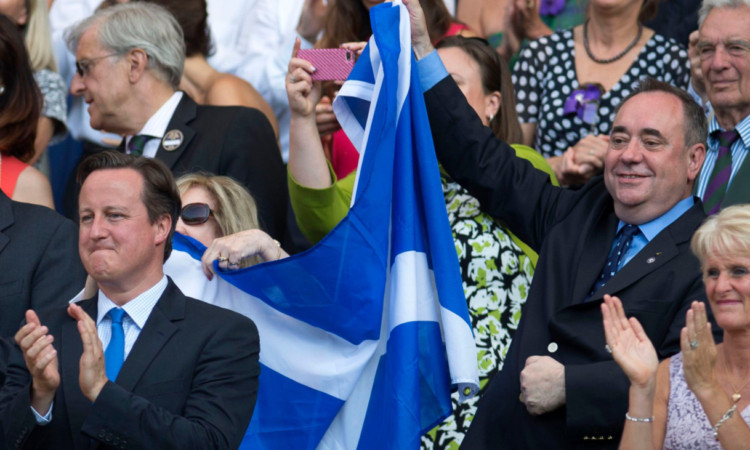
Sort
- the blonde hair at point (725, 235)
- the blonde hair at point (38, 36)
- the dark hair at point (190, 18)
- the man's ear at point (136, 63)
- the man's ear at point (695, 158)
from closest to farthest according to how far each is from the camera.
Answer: the blonde hair at point (725, 235)
the man's ear at point (695, 158)
the man's ear at point (136, 63)
the dark hair at point (190, 18)
the blonde hair at point (38, 36)

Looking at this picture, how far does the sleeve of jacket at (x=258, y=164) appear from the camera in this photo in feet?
20.3

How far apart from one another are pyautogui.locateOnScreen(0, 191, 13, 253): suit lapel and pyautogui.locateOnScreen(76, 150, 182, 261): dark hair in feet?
2.14

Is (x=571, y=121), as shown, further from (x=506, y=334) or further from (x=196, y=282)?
(x=196, y=282)

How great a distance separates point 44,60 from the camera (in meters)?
7.32

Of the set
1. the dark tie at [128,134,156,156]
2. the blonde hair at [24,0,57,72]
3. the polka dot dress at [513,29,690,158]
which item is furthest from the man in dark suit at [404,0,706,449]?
the blonde hair at [24,0,57,72]

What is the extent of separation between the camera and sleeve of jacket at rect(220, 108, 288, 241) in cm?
618

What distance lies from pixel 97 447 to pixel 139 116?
→ 2.52 metres

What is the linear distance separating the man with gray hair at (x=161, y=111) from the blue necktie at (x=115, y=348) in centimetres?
181

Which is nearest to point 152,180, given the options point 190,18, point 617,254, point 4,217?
point 4,217

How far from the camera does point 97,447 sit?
13.6 ft

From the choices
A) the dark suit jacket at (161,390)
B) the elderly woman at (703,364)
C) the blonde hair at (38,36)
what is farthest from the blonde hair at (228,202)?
the blonde hair at (38,36)

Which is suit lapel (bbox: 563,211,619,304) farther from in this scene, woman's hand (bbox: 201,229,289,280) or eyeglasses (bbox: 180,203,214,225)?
eyeglasses (bbox: 180,203,214,225)

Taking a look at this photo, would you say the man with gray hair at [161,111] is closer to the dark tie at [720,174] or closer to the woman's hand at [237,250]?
the woman's hand at [237,250]

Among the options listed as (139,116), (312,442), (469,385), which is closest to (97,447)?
(312,442)
